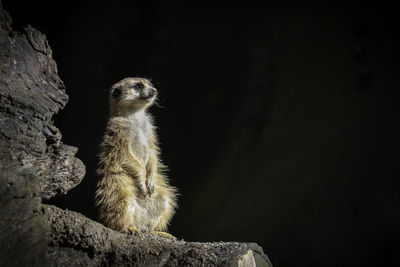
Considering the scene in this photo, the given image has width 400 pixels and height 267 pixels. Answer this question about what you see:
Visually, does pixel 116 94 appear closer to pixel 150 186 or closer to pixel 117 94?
pixel 117 94

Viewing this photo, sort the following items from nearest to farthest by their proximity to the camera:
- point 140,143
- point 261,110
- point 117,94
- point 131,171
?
point 131,171, point 140,143, point 117,94, point 261,110

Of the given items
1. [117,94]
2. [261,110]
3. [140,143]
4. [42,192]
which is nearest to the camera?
[42,192]

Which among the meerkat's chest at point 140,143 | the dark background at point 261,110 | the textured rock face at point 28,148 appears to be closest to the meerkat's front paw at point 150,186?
the meerkat's chest at point 140,143

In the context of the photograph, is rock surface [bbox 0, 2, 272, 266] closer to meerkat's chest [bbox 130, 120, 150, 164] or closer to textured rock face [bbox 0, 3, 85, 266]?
textured rock face [bbox 0, 3, 85, 266]

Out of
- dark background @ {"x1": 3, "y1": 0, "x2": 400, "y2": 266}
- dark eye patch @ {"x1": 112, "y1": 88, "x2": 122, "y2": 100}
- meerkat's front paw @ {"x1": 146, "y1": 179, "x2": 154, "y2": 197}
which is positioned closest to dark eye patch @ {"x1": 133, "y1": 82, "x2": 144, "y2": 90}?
dark eye patch @ {"x1": 112, "y1": 88, "x2": 122, "y2": 100}

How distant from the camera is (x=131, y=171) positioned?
2.51 m

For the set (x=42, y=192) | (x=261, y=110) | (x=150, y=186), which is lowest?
(x=261, y=110)

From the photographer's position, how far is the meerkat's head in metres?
2.83

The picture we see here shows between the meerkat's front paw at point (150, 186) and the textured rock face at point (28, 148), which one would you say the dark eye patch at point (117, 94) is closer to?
the meerkat's front paw at point (150, 186)

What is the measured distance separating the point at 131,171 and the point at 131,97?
1.91 ft

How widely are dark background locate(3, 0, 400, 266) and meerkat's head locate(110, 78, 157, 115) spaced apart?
2.51 meters

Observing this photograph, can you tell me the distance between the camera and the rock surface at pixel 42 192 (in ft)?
5.10

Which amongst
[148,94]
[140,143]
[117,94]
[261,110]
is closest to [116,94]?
[117,94]

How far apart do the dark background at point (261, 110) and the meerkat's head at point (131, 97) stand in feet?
8.24
